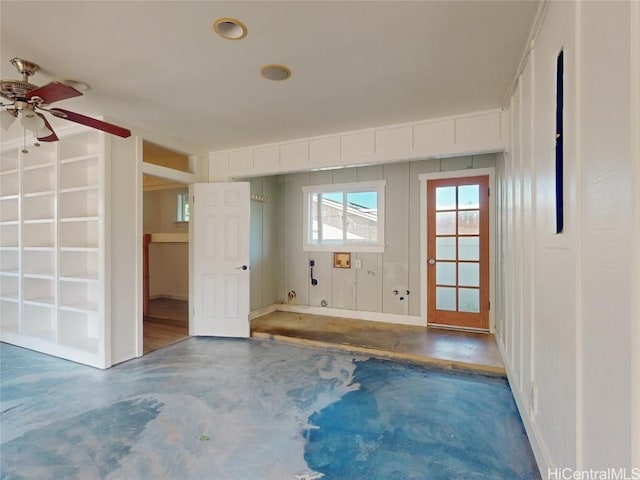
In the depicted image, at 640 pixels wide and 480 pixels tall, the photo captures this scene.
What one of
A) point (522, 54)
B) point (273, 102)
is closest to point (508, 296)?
point (522, 54)

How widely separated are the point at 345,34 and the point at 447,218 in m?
3.12

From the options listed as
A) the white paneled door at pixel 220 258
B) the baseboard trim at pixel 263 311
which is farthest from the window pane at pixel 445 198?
the baseboard trim at pixel 263 311

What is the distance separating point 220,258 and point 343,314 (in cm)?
208

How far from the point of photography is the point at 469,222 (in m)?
4.27

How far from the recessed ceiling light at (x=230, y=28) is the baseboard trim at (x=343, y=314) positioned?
3.65 metres

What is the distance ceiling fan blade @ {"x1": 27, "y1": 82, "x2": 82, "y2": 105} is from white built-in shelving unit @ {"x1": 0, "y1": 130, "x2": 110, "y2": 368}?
125 centimetres

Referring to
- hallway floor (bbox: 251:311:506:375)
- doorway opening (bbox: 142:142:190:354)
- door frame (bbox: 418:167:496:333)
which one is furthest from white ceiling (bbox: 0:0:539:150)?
doorway opening (bbox: 142:142:190:354)

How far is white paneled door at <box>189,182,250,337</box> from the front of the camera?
419 centimetres

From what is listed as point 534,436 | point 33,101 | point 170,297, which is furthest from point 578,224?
point 170,297

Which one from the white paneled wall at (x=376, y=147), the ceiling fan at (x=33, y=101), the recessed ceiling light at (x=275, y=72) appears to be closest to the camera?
the ceiling fan at (x=33, y=101)

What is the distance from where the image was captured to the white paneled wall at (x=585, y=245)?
33.3 inches

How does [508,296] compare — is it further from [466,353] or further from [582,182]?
[582,182]

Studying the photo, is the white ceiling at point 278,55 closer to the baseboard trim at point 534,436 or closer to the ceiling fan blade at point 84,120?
the ceiling fan blade at point 84,120

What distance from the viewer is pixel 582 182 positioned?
3.84 feet
